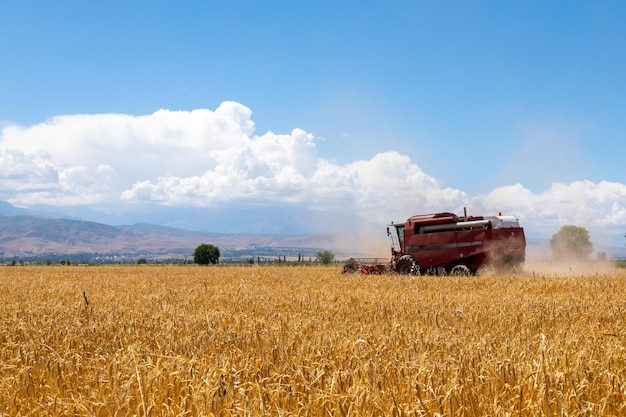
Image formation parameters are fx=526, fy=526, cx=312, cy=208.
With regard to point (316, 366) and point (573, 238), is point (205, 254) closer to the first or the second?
point (316, 366)

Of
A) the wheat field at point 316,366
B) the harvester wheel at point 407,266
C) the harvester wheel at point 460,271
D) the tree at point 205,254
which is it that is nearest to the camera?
the wheat field at point 316,366

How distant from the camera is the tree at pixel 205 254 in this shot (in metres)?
75.2

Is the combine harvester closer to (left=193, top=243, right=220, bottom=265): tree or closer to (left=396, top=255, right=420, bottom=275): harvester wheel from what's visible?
(left=396, top=255, right=420, bottom=275): harvester wheel

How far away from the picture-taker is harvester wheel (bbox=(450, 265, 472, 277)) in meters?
22.5

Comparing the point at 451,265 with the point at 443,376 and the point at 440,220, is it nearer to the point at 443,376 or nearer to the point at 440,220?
the point at 440,220

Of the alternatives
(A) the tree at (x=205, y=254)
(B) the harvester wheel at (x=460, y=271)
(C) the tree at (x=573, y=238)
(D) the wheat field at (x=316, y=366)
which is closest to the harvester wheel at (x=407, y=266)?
(B) the harvester wheel at (x=460, y=271)

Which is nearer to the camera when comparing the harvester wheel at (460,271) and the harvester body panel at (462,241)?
the harvester wheel at (460,271)

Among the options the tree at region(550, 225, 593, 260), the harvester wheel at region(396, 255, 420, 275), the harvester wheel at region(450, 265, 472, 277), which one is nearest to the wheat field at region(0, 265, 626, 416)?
the harvester wheel at region(450, 265, 472, 277)

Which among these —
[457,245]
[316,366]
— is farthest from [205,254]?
[316,366]

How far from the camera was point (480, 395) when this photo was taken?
399 centimetres

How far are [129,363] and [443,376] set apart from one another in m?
2.82

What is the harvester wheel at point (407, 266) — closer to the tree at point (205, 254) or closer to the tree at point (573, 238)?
the tree at point (205, 254)

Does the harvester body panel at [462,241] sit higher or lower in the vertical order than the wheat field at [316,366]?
higher

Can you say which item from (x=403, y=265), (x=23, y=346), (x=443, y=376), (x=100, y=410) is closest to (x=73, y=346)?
(x=23, y=346)
